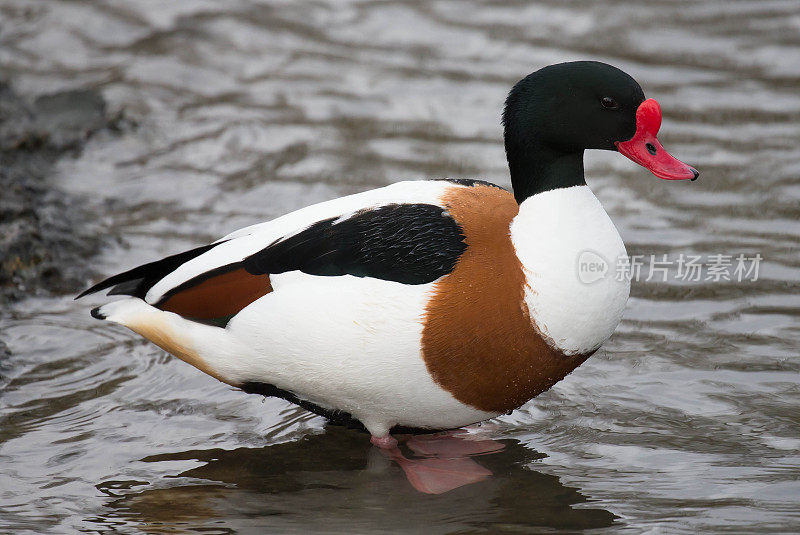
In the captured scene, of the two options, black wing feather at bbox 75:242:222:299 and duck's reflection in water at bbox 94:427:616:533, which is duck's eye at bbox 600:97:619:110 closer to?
duck's reflection in water at bbox 94:427:616:533

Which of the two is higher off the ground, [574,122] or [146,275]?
[574,122]

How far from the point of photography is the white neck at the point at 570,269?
172 inches

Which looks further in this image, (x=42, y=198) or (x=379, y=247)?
(x=42, y=198)

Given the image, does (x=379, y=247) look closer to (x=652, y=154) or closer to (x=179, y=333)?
(x=179, y=333)

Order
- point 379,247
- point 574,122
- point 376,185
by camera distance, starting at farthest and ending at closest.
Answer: point 376,185 < point 574,122 < point 379,247

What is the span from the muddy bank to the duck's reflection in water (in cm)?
195

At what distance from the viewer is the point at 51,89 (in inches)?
367

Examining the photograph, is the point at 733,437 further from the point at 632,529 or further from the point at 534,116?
the point at 534,116

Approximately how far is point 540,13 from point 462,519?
21.4 feet

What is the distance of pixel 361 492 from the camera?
4.75 meters

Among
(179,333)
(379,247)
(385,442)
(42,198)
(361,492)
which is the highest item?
(42,198)

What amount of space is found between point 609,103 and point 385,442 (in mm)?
1712

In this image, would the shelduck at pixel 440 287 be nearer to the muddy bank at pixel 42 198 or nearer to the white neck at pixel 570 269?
the white neck at pixel 570 269

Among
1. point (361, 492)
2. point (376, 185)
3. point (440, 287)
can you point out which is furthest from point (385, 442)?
point (376, 185)
